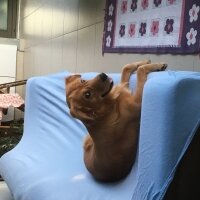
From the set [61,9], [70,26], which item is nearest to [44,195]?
[70,26]

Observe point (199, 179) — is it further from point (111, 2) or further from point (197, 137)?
point (111, 2)

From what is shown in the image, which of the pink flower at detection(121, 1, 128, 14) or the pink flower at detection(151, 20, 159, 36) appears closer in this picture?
the pink flower at detection(151, 20, 159, 36)

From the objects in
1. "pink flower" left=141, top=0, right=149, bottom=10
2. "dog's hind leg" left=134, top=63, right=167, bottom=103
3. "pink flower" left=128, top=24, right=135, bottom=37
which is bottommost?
"dog's hind leg" left=134, top=63, right=167, bottom=103

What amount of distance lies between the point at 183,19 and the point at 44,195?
3.67 feet

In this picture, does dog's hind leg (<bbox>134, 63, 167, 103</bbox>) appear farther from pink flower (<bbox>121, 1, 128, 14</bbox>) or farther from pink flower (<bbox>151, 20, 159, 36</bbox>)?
pink flower (<bbox>121, 1, 128, 14</bbox>)

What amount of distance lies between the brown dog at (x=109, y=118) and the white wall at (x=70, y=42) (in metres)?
0.49

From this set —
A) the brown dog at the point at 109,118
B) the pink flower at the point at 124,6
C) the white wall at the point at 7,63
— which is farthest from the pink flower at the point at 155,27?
the white wall at the point at 7,63

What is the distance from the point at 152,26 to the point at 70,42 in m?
1.54

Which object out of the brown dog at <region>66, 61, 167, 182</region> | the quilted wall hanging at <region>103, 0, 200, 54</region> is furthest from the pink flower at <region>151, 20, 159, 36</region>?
the brown dog at <region>66, 61, 167, 182</region>

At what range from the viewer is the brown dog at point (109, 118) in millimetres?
1599

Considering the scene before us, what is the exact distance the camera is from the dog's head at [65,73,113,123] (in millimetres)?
1591

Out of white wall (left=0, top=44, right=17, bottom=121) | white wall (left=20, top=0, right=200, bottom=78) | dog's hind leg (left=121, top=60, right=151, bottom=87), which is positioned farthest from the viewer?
white wall (left=0, top=44, right=17, bottom=121)

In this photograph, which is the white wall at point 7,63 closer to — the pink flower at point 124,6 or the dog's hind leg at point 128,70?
the pink flower at point 124,6

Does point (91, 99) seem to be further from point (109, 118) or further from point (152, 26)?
point (152, 26)
